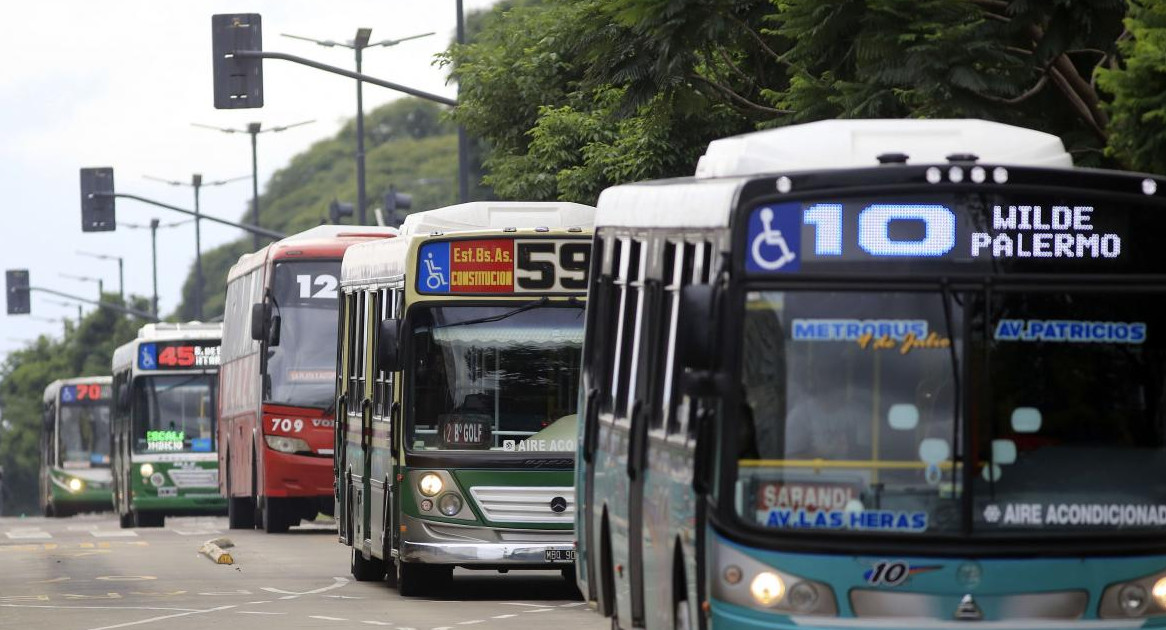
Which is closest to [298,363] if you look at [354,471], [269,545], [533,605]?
[269,545]

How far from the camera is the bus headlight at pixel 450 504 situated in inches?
734

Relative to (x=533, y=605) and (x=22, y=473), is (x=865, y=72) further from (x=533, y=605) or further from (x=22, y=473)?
(x=22, y=473)

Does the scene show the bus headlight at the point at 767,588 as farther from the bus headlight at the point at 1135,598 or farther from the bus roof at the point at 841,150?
the bus roof at the point at 841,150

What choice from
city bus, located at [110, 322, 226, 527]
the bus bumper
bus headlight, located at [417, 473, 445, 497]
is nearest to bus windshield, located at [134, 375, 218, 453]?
city bus, located at [110, 322, 226, 527]

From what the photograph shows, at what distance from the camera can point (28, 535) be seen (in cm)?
3834

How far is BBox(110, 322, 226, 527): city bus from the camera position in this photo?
1674 inches

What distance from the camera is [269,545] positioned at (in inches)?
1193

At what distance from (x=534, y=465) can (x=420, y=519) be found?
3.23ft

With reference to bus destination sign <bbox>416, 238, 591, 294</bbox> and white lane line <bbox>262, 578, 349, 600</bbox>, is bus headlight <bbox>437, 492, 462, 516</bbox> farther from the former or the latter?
white lane line <bbox>262, 578, 349, 600</bbox>

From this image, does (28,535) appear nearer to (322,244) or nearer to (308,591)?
(322,244)

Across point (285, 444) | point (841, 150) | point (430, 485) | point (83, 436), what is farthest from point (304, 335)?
point (83, 436)

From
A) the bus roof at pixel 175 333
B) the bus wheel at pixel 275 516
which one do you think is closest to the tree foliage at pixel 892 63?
the bus wheel at pixel 275 516

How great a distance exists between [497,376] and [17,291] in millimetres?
61641

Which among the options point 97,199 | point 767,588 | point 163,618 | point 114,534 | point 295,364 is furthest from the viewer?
point 97,199
